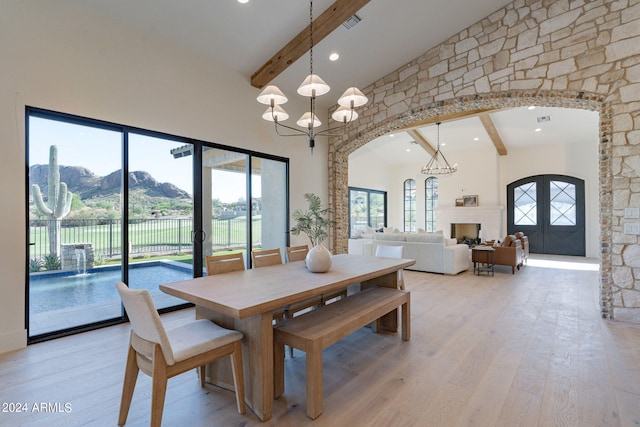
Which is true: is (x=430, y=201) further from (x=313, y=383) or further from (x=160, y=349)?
(x=160, y=349)

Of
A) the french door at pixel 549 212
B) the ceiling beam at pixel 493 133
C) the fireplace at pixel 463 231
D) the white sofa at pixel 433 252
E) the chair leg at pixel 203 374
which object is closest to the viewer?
the chair leg at pixel 203 374

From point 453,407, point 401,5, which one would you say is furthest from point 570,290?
point 401,5

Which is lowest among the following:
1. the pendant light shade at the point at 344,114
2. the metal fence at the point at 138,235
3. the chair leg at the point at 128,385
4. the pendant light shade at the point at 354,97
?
the chair leg at the point at 128,385

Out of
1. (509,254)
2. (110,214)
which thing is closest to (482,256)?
(509,254)

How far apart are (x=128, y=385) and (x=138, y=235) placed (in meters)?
2.42

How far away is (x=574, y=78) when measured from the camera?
3.93 meters

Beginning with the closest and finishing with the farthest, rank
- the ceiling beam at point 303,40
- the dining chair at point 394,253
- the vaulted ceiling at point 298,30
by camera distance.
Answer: the vaulted ceiling at point 298,30 → the ceiling beam at point 303,40 → the dining chair at point 394,253

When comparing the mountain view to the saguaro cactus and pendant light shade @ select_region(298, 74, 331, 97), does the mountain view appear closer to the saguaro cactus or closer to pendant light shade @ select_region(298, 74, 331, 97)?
the saguaro cactus

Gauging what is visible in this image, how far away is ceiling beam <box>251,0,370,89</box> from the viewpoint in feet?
12.2

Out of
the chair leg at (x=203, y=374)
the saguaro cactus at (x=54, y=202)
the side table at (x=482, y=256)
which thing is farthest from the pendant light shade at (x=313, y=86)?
the side table at (x=482, y=256)

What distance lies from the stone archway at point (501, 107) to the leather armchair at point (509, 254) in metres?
2.51

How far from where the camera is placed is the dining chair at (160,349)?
1.62 metres

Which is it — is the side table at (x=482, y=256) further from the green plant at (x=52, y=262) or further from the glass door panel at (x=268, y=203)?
the green plant at (x=52, y=262)

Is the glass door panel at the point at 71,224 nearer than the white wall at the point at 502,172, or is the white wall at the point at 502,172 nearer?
the glass door panel at the point at 71,224
